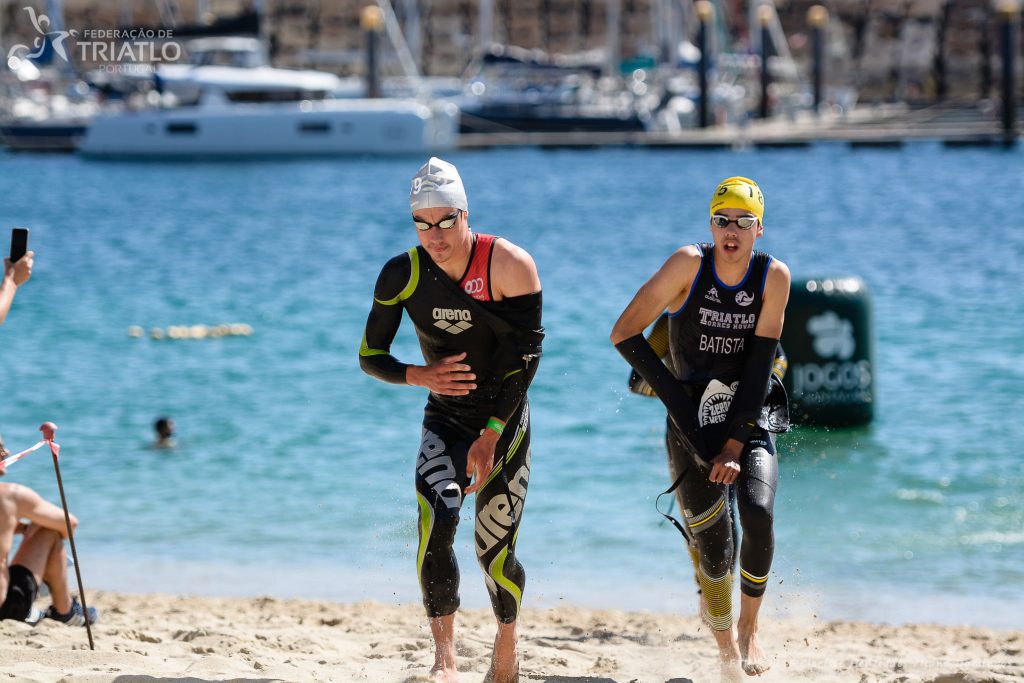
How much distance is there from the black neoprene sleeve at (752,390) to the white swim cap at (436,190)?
133 centimetres

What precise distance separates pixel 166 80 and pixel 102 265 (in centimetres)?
2573

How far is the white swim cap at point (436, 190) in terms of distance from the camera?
502 cm

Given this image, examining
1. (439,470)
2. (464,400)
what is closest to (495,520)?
(439,470)

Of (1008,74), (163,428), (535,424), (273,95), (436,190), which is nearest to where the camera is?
(436,190)

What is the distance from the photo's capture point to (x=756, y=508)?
5355 mm

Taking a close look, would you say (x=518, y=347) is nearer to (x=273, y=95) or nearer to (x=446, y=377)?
(x=446, y=377)

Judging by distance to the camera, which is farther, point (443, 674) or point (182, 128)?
point (182, 128)

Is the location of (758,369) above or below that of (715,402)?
above

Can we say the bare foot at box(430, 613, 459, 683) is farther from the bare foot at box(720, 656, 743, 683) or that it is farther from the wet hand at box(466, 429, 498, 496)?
the bare foot at box(720, 656, 743, 683)

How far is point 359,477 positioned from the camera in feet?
36.9

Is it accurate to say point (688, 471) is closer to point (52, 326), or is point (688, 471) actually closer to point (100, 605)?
point (100, 605)

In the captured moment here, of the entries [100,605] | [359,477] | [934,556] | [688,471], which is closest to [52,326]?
[359,477]

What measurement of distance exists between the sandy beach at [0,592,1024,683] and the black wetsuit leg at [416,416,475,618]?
0.57 meters

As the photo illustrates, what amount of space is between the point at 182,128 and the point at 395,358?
47486 millimetres
